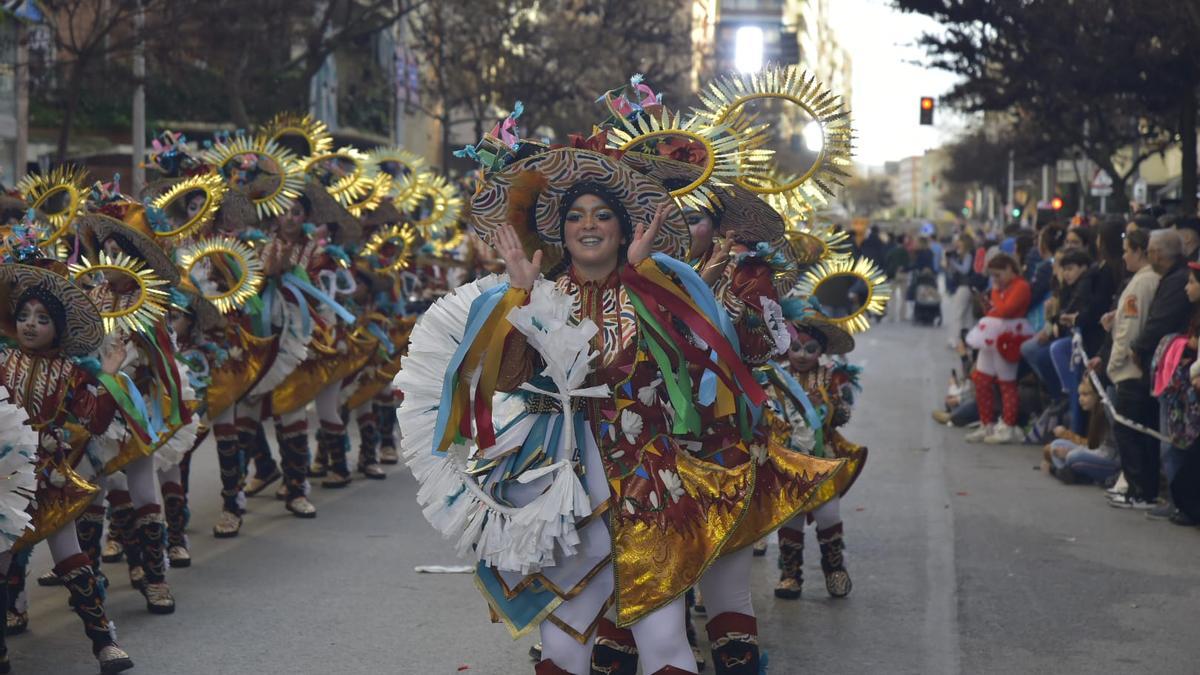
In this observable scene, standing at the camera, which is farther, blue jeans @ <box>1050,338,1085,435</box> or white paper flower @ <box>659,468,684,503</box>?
blue jeans @ <box>1050,338,1085,435</box>

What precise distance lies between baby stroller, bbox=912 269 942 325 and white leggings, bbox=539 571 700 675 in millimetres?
27198

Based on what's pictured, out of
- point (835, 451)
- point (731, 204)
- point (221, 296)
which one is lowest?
point (835, 451)

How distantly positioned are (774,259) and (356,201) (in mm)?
7353

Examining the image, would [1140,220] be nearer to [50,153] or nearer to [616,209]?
[616,209]

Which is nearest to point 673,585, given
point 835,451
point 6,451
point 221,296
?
point 6,451

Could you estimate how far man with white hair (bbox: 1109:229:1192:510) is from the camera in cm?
1066

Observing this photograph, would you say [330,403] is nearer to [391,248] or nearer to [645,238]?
[391,248]

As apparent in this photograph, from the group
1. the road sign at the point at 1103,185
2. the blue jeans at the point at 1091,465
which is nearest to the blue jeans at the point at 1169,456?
the blue jeans at the point at 1091,465

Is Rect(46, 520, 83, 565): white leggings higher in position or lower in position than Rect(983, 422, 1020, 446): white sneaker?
higher

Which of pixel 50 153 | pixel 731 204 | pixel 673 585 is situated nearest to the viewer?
pixel 673 585

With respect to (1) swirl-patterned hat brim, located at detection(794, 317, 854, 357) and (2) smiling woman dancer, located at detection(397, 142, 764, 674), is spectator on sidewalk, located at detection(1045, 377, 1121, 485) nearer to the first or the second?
(1) swirl-patterned hat brim, located at detection(794, 317, 854, 357)

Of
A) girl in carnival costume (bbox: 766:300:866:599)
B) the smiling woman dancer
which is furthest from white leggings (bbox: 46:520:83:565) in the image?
girl in carnival costume (bbox: 766:300:866:599)

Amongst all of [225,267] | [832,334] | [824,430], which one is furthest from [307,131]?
[824,430]

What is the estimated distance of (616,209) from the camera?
539cm
